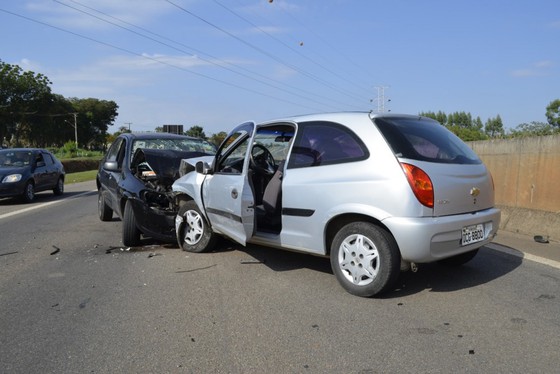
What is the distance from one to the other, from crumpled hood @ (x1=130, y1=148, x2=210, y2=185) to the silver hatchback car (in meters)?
1.91

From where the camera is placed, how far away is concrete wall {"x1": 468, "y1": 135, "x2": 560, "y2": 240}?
24.3 feet

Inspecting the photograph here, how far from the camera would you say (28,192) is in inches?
547

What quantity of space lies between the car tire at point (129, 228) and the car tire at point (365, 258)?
3259mm

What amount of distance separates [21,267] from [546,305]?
5820 mm

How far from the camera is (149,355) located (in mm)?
3338

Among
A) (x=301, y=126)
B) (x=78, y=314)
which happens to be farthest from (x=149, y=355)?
(x=301, y=126)

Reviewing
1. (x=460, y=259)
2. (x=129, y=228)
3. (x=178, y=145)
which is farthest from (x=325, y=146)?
(x=178, y=145)

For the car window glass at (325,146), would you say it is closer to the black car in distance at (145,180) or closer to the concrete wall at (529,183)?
the black car in distance at (145,180)

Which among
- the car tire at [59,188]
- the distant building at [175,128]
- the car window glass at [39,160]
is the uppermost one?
the distant building at [175,128]

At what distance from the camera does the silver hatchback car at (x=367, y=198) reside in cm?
417

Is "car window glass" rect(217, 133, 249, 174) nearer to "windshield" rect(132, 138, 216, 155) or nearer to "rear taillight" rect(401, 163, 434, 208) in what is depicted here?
"rear taillight" rect(401, 163, 434, 208)

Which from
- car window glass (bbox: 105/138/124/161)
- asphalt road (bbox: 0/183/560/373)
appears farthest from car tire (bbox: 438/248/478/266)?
car window glass (bbox: 105/138/124/161)

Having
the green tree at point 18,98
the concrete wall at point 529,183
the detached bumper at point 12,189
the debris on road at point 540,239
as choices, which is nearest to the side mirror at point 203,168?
the debris on road at point 540,239

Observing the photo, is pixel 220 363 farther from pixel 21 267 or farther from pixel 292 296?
pixel 21 267
